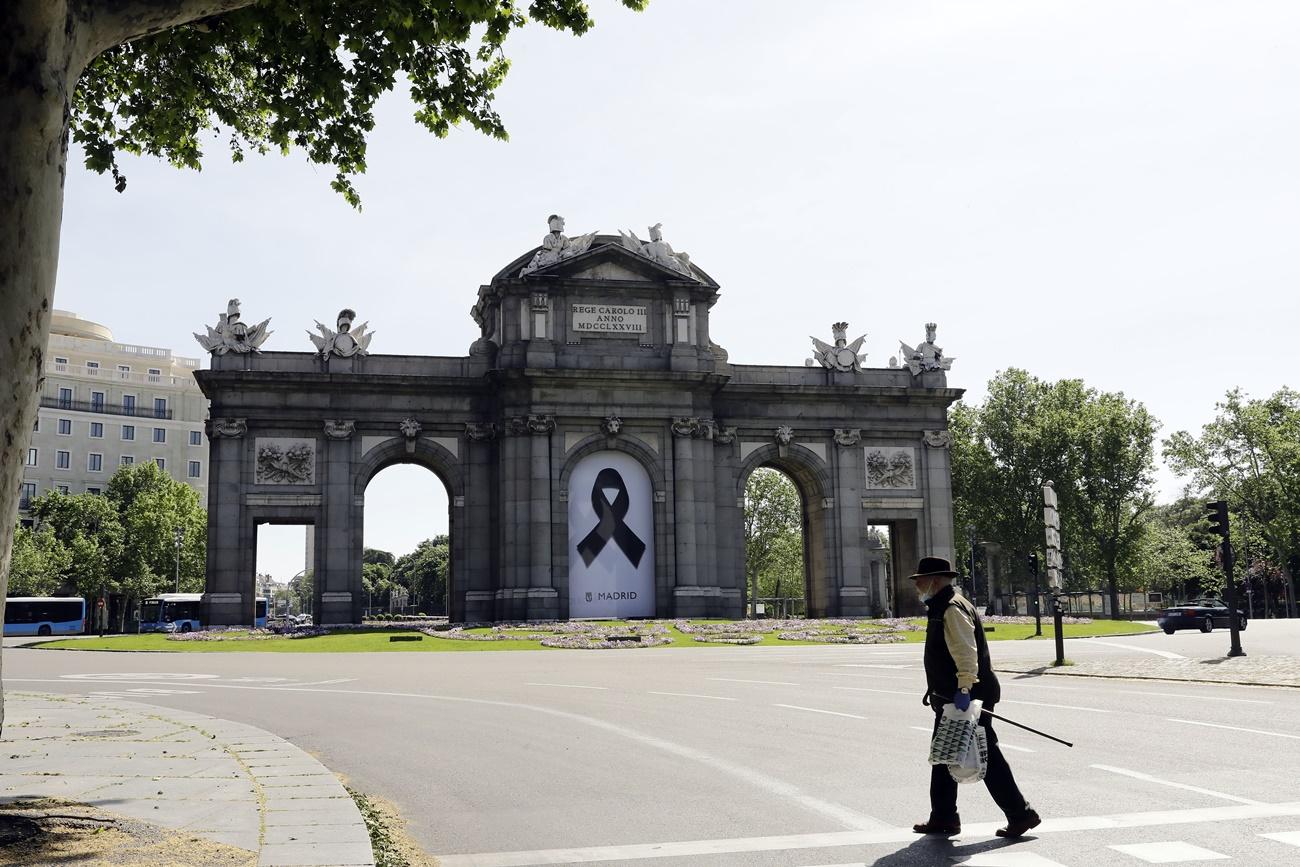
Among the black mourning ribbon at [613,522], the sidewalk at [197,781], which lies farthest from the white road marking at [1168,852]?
the black mourning ribbon at [613,522]

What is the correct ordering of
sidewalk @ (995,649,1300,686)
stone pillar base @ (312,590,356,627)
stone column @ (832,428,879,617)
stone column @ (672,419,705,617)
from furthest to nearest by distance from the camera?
stone column @ (832,428,879,617), stone column @ (672,419,705,617), stone pillar base @ (312,590,356,627), sidewalk @ (995,649,1300,686)

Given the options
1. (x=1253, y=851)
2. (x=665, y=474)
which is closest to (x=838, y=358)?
(x=665, y=474)

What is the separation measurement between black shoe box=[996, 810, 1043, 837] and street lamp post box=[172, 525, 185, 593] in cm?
8627

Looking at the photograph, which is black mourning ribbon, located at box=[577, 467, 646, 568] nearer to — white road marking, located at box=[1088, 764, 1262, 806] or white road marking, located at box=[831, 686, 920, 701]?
white road marking, located at box=[831, 686, 920, 701]

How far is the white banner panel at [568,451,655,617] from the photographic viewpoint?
5475cm

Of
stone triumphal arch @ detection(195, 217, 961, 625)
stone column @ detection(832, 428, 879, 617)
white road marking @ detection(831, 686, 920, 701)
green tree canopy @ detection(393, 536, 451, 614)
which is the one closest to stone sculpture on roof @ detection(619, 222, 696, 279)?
stone triumphal arch @ detection(195, 217, 961, 625)

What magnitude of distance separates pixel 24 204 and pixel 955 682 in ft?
24.8

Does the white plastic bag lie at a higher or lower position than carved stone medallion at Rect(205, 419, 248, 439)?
lower

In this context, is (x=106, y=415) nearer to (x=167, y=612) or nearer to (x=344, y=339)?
(x=167, y=612)

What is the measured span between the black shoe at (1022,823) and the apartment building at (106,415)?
10289cm

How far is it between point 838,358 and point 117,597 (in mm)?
63504

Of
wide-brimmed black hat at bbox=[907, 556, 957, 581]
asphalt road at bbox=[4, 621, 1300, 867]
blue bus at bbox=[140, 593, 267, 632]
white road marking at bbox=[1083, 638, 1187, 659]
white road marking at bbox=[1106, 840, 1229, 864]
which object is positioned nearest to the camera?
white road marking at bbox=[1106, 840, 1229, 864]

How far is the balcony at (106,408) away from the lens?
10481 centimetres

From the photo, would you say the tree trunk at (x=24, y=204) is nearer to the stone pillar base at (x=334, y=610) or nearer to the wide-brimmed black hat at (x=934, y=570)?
the wide-brimmed black hat at (x=934, y=570)
